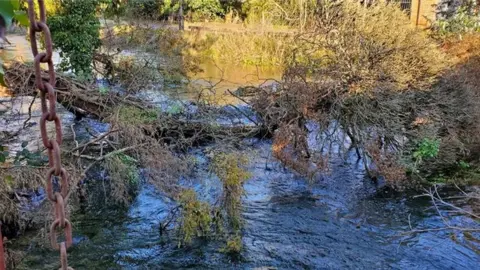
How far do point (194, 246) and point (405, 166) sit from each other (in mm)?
4459

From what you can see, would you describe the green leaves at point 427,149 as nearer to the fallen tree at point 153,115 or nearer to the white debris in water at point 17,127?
the fallen tree at point 153,115

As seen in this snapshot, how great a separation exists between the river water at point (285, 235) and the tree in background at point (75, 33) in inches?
211

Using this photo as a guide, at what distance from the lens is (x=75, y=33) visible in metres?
12.6

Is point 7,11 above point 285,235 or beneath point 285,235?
above

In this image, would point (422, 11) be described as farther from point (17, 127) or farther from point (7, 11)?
point (7, 11)

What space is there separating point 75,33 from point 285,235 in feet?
28.5

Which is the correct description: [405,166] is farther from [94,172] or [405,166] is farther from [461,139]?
[94,172]

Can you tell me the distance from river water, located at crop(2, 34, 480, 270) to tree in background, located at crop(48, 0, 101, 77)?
5.36 m

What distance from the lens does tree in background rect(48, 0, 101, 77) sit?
12.3 metres

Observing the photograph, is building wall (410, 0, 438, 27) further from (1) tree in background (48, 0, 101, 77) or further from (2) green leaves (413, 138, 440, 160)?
(1) tree in background (48, 0, 101, 77)

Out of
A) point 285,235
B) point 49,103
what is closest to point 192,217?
point 285,235

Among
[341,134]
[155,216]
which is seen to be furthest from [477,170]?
[155,216]

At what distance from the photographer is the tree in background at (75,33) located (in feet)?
40.5

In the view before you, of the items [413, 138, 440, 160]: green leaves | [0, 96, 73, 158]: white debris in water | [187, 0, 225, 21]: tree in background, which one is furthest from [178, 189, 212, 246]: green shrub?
[187, 0, 225, 21]: tree in background
